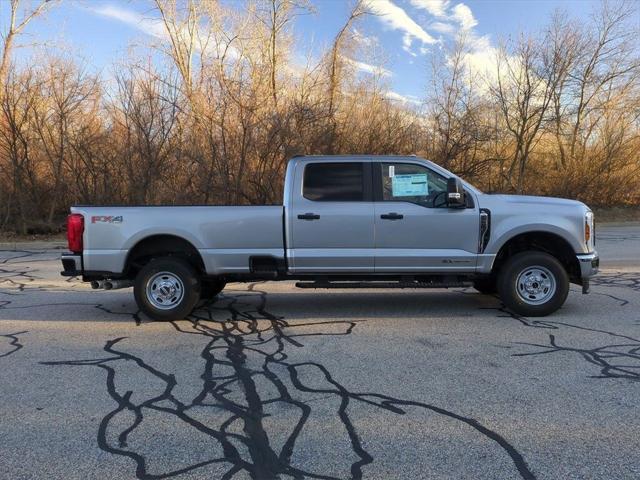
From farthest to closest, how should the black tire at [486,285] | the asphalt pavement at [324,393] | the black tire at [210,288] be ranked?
1. the black tire at [210,288]
2. the black tire at [486,285]
3. the asphalt pavement at [324,393]

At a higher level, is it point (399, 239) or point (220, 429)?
point (399, 239)

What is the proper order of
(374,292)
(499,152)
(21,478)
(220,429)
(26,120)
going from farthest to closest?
(499,152) → (26,120) → (374,292) → (220,429) → (21,478)

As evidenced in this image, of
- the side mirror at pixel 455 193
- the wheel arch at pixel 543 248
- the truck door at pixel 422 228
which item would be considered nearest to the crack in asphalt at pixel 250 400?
the truck door at pixel 422 228

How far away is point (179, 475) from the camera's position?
9.77ft

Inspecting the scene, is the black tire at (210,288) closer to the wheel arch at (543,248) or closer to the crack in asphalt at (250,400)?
the crack in asphalt at (250,400)

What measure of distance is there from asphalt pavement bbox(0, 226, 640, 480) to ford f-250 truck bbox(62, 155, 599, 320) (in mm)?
481

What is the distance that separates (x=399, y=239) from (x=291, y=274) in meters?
1.44

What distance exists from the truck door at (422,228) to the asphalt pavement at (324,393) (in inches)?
28.4

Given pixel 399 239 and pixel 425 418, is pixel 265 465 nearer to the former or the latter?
pixel 425 418

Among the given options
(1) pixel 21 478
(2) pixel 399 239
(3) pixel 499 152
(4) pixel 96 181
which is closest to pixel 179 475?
(1) pixel 21 478

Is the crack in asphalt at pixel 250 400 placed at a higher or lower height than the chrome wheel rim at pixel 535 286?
lower

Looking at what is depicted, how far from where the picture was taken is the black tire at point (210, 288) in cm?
723

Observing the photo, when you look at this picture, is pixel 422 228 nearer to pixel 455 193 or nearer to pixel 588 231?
pixel 455 193

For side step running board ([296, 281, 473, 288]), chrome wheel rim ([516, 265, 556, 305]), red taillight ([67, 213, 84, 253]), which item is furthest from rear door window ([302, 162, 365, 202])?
red taillight ([67, 213, 84, 253])
